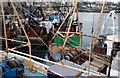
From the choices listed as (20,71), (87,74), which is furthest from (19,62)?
(87,74)

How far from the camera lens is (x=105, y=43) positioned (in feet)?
21.0

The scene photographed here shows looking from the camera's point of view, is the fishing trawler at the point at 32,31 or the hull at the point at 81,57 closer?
the hull at the point at 81,57

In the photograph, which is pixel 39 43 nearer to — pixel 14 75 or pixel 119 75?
pixel 14 75

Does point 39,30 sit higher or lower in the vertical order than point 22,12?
lower

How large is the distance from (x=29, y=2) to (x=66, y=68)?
454 inches

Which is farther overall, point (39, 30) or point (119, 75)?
point (39, 30)

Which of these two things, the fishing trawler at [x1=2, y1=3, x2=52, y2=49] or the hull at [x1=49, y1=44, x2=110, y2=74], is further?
the fishing trawler at [x1=2, y1=3, x2=52, y2=49]

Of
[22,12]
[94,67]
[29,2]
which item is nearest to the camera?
[94,67]

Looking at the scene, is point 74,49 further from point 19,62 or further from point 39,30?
point 39,30

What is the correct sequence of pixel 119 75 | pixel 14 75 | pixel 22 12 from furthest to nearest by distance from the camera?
1. pixel 22 12
2. pixel 14 75
3. pixel 119 75

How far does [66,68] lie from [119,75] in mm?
803

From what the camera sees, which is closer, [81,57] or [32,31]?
[81,57]

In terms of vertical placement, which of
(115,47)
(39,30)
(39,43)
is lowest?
(39,43)

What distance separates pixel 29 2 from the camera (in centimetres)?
1374
